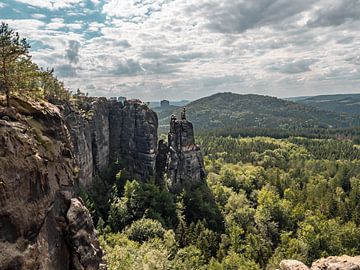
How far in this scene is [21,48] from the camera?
33.7 metres

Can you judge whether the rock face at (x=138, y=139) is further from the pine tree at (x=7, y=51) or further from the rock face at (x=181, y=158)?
the pine tree at (x=7, y=51)

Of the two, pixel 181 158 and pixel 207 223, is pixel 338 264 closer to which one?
pixel 207 223

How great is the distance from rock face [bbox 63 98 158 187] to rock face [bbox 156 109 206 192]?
5.43 meters

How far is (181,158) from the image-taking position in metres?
104

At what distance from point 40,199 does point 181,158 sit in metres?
76.2

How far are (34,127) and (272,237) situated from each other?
74.3 m

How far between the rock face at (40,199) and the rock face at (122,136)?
55883 millimetres

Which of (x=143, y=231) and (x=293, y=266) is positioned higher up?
(x=293, y=266)

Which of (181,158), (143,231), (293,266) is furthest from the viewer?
(181,158)

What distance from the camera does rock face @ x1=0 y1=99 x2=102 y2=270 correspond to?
24.7 meters

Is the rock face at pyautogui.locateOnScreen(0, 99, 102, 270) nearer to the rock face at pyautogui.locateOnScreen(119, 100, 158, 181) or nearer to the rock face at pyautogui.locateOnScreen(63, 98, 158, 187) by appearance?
the rock face at pyautogui.locateOnScreen(63, 98, 158, 187)

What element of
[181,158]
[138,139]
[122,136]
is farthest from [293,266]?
[122,136]

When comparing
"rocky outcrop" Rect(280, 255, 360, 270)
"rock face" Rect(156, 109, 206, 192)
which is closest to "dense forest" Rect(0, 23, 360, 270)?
"rock face" Rect(156, 109, 206, 192)

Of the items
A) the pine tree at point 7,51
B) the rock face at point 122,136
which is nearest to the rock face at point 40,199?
the pine tree at point 7,51
